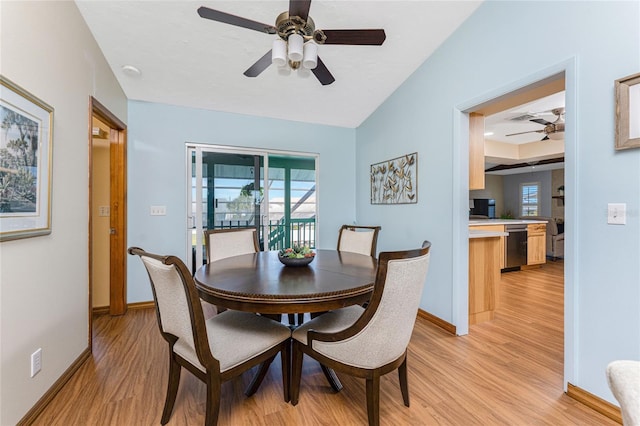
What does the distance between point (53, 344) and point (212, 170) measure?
7.72ft

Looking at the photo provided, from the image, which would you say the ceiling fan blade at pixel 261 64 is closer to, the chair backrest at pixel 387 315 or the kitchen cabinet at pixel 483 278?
the chair backrest at pixel 387 315

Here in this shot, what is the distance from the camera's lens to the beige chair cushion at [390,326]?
1.25 m

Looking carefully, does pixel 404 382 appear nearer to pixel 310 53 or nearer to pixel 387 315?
pixel 387 315

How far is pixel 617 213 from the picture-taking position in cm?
153

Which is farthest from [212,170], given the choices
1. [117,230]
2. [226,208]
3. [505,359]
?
[505,359]

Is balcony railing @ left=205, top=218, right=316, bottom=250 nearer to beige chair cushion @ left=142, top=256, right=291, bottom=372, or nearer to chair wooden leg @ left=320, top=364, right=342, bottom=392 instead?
chair wooden leg @ left=320, top=364, right=342, bottom=392

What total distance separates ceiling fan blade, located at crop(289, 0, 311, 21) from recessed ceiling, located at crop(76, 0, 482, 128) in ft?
2.09

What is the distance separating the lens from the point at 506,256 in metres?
4.83

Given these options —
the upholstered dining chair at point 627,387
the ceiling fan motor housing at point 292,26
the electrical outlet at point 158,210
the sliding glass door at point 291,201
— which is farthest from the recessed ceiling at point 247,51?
the upholstered dining chair at point 627,387

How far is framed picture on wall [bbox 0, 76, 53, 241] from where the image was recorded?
133 centimetres

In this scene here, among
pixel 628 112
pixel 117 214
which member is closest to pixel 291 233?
pixel 117 214

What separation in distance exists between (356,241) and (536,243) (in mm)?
4405

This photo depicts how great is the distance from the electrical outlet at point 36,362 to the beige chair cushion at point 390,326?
159 centimetres

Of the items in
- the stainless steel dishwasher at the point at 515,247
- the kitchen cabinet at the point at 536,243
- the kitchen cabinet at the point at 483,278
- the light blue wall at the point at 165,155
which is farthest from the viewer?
the kitchen cabinet at the point at 536,243
